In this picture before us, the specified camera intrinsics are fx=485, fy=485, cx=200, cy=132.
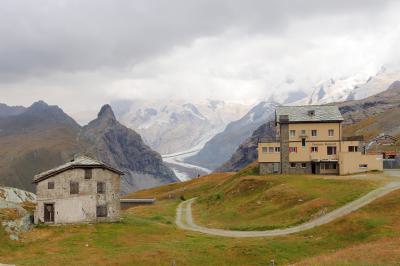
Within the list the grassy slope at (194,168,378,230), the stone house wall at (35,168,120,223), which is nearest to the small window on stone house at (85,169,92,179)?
the stone house wall at (35,168,120,223)

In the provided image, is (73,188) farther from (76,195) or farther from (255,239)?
(255,239)

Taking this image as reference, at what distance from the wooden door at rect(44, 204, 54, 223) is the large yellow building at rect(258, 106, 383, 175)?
48.1 m

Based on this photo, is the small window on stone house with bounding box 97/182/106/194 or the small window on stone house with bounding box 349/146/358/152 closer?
the small window on stone house with bounding box 97/182/106/194

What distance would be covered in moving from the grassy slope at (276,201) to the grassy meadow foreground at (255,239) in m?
0.16

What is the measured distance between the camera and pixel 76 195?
70.0 metres

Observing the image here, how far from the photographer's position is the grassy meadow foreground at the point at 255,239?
49250 millimetres

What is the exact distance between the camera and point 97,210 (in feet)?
232

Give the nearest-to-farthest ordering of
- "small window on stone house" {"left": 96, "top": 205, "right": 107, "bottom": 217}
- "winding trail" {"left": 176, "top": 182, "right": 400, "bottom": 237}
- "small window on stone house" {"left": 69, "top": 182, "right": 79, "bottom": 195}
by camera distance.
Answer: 1. "winding trail" {"left": 176, "top": 182, "right": 400, "bottom": 237}
2. "small window on stone house" {"left": 69, "top": 182, "right": 79, "bottom": 195}
3. "small window on stone house" {"left": 96, "top": 205, "right": 107, "bottom": 217}

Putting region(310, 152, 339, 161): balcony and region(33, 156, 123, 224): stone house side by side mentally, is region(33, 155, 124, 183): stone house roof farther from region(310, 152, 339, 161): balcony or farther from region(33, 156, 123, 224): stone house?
region(310, 152, 339, 161): balcony

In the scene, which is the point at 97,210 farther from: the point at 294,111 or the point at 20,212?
the point at 294,111

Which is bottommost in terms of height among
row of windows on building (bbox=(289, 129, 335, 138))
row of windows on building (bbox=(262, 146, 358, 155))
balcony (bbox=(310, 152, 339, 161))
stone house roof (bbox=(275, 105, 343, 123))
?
balcony (bbox=(310, 152, 339, 161))

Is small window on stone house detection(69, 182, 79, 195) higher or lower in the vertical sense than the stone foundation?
lower

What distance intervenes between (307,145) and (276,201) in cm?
2691

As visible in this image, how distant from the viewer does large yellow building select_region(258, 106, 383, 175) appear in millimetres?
99938
